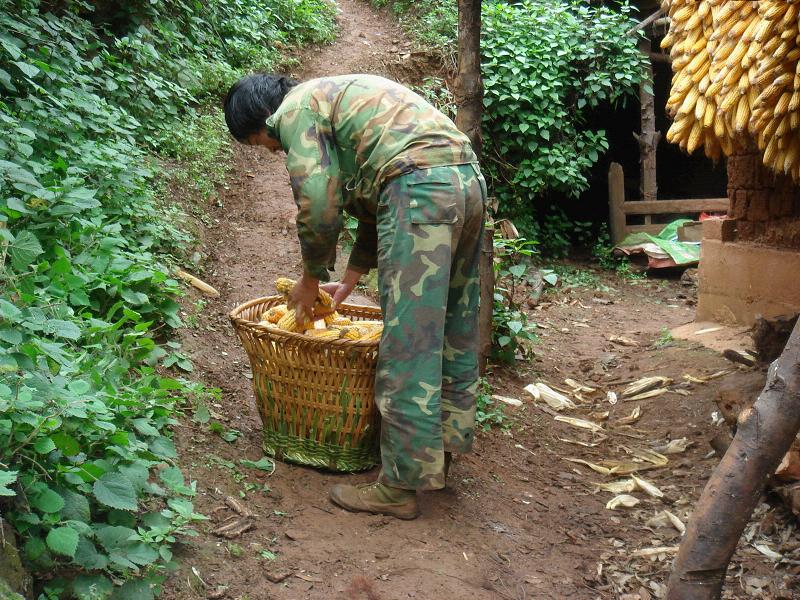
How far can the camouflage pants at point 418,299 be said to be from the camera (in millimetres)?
3105

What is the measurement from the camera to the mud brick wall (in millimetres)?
5641

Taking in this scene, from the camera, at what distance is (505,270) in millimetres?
6418

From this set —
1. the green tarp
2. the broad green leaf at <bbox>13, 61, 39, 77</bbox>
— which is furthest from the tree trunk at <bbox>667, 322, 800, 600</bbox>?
the green tarp

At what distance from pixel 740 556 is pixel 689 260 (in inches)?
266

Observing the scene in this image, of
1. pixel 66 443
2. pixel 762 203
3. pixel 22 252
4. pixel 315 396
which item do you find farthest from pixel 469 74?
pixel 66 443

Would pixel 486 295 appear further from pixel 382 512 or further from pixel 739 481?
pixel 739 481

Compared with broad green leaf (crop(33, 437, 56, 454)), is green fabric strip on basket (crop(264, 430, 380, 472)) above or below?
below

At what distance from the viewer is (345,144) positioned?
3.24 m

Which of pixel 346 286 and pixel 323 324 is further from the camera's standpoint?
pixel 346 286

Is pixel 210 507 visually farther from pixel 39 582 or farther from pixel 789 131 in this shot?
pixel 789 131

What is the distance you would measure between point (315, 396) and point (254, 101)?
4.14 feet

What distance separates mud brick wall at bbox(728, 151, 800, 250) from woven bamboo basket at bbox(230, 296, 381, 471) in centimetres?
Result: 362

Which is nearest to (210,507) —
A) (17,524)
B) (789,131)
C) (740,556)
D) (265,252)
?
(17,524)

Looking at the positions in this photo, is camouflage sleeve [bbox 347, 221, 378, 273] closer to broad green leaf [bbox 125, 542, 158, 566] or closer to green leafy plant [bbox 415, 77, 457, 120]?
broad green leaf [bbox 125, 542, 158, 566]
